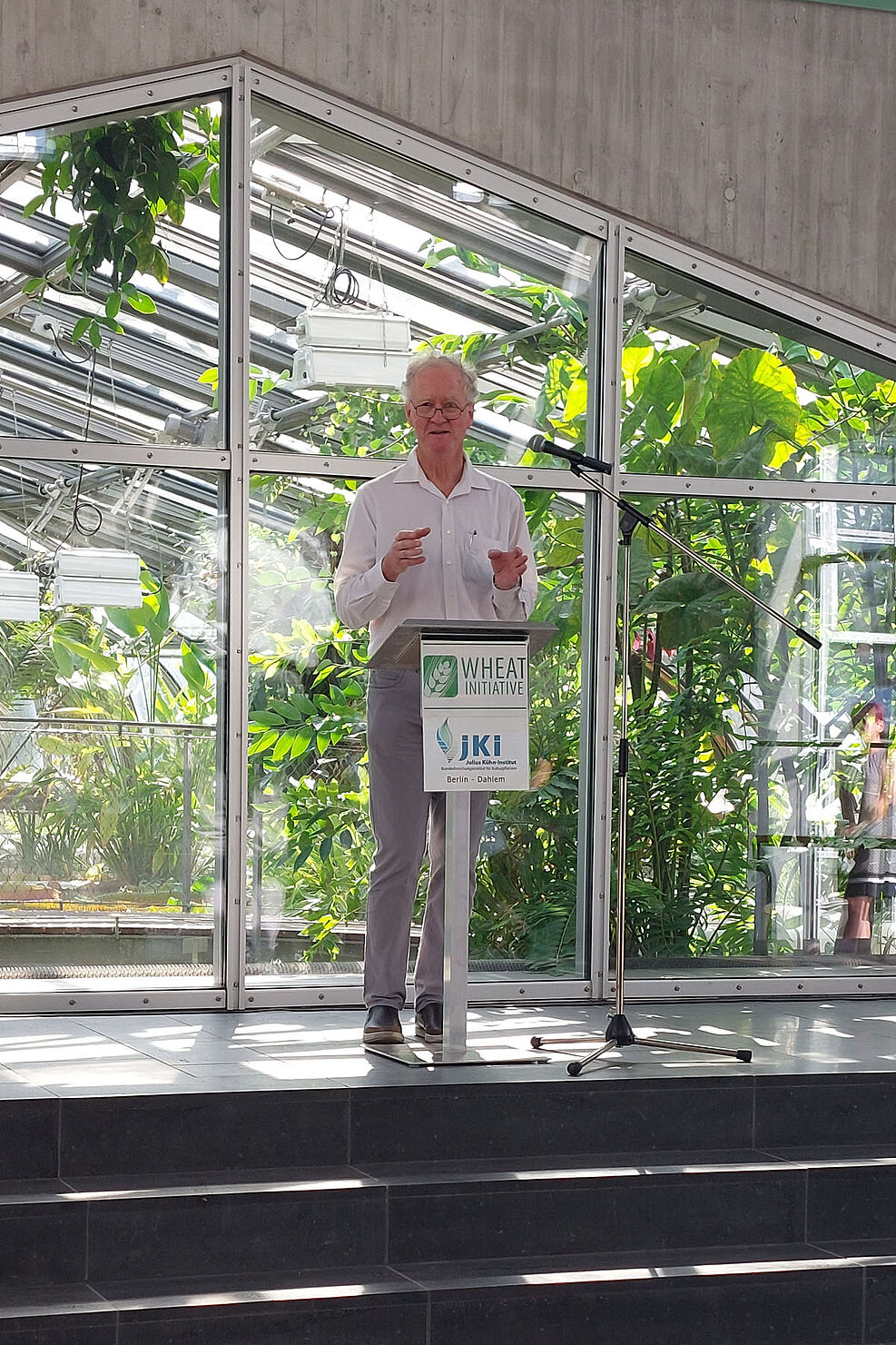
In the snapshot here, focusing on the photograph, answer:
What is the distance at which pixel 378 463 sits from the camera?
5.84 m

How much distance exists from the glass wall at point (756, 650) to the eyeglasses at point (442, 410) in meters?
1.66

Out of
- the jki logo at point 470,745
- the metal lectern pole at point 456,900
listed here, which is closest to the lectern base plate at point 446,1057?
the metal lectern pole at point 456,900

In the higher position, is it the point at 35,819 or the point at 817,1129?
the point at 35,819

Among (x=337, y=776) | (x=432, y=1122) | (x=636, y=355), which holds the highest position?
(x=636, y=355)

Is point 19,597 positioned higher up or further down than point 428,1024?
higher up

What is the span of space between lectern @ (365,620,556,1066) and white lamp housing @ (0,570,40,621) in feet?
5.37

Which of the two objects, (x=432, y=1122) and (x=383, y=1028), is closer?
(x=432, y=1122)

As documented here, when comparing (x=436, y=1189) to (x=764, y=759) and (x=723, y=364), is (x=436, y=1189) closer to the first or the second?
(x=764, y=759)

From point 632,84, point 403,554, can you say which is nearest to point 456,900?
point 403,554

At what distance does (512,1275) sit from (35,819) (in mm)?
2529

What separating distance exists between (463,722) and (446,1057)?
928mm

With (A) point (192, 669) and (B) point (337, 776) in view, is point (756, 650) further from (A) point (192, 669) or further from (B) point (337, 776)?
(A) point (192, 669)

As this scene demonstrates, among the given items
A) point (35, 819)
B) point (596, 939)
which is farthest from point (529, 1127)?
point (35, 819)

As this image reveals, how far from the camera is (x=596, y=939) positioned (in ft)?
19.7
